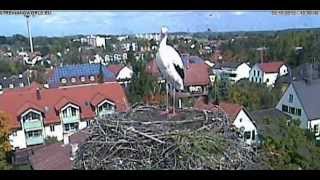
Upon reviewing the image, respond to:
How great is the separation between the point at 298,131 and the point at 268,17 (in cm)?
42

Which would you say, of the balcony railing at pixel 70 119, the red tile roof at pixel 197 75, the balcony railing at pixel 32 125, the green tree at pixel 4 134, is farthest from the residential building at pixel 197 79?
the green tree at pixel 4 134

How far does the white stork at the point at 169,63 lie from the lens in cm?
165

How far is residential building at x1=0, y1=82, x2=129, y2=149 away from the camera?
1.67 m

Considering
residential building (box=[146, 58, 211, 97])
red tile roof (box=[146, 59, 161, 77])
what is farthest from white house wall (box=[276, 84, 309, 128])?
red tile roof (box=[146, 59, 161, 77])

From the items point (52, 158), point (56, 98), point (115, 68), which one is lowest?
point (52, 158)

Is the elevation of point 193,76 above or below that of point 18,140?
above

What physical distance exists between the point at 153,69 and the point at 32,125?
0.47 meters

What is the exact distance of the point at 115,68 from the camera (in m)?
1.72

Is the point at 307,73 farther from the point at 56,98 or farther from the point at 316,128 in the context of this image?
the point at 56,98

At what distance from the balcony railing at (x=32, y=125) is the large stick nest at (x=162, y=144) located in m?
0.17

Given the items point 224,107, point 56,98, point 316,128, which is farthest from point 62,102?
point 316,128

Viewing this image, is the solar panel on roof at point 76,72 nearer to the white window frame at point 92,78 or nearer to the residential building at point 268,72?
the white window frame at point 92,78

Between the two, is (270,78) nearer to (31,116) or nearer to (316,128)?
(316,128)
